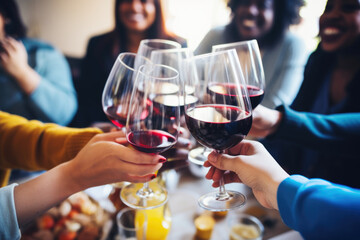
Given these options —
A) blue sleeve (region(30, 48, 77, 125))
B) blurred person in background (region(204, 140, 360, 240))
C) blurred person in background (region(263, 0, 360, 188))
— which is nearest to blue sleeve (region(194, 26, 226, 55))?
blurred person in background (region(263, 0, 360, 188))

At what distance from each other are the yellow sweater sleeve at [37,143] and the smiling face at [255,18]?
1395 millimetres

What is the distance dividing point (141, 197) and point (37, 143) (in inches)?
15.7

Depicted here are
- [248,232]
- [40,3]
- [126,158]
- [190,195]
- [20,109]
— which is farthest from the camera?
[40,3]

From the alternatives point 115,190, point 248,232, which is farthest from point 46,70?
point 248,232

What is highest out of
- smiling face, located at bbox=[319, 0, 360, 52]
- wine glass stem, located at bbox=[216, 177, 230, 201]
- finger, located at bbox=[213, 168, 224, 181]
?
smiling face, located at bbox=[319, 0, 360, 52]

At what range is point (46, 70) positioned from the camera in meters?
1.78

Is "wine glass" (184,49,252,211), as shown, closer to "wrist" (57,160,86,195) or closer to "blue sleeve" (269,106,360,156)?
"wrist" (57,160,86,195)

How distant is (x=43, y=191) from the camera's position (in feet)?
1.96

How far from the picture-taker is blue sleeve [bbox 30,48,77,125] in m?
1.61

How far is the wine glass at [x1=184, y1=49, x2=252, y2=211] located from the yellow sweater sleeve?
38 centimetres

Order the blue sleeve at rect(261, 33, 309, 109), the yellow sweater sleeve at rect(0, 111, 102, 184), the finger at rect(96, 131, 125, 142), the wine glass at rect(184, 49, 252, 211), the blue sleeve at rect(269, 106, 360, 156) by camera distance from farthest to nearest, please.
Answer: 1. the blue sleeve at rect(261, 33, 309, 109)
2. the blue sleeve at rect(269, 106, 360, 156)
3. the yellow sweater sleeve at rect(0, 111, 102, 184)
4. the finger at rect(96, 131, 125, 142)
5. the wine glass at rect(184, 49, 252, 211)

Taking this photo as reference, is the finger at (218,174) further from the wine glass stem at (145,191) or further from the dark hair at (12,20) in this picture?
the dark hair at (12,20)

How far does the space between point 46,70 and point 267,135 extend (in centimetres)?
150

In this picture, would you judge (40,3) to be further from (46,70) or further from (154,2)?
(154,2)
